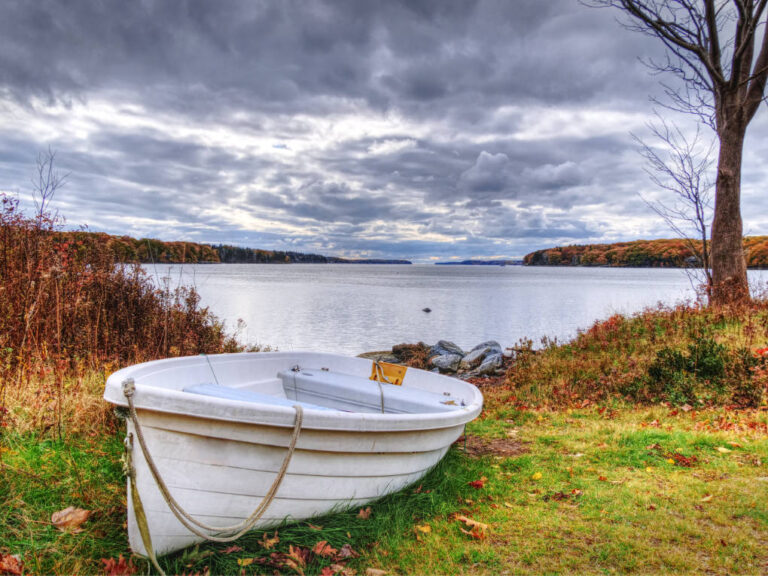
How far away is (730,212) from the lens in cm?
1054

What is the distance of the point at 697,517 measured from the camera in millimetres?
3760

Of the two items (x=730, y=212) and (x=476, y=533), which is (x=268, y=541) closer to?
(x=476, y=533)

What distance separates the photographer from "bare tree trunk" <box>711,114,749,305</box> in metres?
10.5

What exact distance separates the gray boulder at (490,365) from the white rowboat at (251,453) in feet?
28.7

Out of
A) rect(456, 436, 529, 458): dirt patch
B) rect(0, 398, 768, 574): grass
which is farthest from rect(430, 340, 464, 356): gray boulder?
rect(0, 398, 768, 574): grass

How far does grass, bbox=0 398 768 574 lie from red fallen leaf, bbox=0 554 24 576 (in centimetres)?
9

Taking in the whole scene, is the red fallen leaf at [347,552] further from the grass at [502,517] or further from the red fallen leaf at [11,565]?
the red fallen leaf at [11,565]

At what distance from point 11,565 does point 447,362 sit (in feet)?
40.5

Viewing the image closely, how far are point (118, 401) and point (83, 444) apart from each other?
2.23 m

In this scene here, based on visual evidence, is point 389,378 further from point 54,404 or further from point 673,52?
point 673,52

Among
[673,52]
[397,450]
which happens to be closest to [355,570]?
[397,450]

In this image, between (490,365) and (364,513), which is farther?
(490,365)

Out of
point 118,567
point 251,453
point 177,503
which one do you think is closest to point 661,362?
point 251,453

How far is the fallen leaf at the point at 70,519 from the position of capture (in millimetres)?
3258
